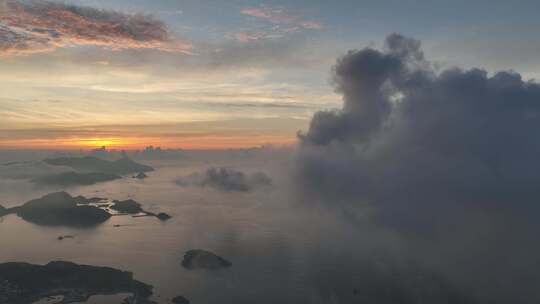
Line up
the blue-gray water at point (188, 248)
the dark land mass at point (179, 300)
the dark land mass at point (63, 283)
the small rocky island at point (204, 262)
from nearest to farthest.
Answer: the dark land mass at point (63, 283) → the dark land mass at point (179, 300) → the blue-gray water at point (188, 248) → the small rocky island at point (204, 262)

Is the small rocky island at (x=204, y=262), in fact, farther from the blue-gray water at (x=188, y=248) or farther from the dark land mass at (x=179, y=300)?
the dark land mass at (x=179, y=300)

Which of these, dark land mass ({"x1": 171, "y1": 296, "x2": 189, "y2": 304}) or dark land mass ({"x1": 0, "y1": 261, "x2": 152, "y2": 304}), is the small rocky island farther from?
dark land mass ({"x1": 171, "y1": 296, "x2": 189, "y2": 304})

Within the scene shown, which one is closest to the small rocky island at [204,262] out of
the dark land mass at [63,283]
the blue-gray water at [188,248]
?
the blue-gray water at [188,248]

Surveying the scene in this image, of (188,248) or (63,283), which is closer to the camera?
(63,283)

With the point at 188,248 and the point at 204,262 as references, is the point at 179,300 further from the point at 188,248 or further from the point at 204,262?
the point at 188,248

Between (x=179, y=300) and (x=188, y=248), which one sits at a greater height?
(x=179, y=300)

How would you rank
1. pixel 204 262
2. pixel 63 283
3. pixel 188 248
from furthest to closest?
pixel 188 248
pixel 204 262
pixel 63 283

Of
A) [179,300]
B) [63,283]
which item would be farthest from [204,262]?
[63,283]

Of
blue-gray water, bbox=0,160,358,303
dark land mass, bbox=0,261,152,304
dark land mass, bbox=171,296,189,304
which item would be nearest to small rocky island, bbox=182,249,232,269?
blue-gray water, bbox=0,160,358,303

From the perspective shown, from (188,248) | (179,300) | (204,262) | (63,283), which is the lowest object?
(188,248)
